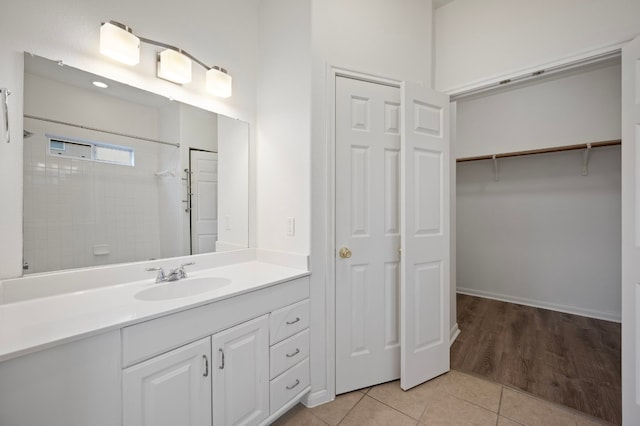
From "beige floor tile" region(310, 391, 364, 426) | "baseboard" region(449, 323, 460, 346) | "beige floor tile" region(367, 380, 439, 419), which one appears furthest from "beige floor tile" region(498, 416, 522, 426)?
"baseboard" region(449, 323, 460, 346)

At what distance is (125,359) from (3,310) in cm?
55

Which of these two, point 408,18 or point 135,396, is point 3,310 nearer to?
point 135,396

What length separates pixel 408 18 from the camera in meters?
2.00

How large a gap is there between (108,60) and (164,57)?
27 centimetres

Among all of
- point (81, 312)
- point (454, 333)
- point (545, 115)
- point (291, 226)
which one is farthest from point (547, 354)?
point (81, 312)

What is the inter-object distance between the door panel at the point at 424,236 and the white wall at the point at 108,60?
1.20m

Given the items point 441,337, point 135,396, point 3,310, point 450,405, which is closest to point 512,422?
point 450,405

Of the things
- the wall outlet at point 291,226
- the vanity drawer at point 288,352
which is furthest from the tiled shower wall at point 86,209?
the vanity drawer at point 288,352

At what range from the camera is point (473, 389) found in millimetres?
1848

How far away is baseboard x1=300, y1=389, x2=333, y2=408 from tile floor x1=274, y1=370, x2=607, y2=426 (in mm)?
25

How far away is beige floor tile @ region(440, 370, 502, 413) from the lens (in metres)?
1.73

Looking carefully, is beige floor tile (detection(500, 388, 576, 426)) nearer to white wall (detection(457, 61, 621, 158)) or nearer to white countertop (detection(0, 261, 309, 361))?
white countertop (detection(0, 261, 309, 361))

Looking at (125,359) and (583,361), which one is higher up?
(125,359)

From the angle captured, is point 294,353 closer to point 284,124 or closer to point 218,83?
point 284,124
